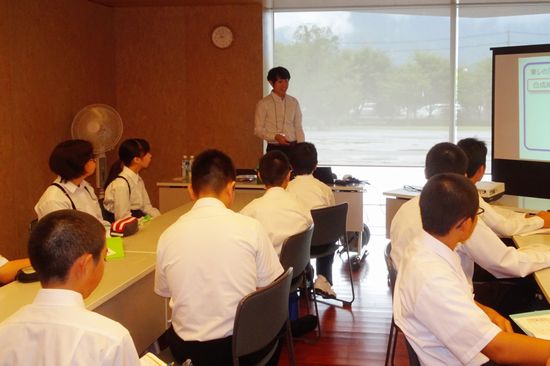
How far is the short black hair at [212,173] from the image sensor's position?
95.0 inches

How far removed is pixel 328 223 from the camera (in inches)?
151

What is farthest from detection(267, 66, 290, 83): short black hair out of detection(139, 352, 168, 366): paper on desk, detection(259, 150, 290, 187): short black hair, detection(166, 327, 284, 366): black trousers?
detection(139, 352, 168, 366): paper on desk

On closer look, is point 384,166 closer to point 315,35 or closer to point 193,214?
point 315,35

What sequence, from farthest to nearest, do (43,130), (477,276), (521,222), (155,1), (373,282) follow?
(155,1)
(43,130)
(373,282)
(477,276)
(521,222)

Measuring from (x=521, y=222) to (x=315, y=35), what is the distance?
4.76 metres

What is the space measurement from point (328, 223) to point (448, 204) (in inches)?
76.6

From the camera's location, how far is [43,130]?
19.2 ft

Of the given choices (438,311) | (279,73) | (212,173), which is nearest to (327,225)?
(212,173)

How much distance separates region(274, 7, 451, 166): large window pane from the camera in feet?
23.6

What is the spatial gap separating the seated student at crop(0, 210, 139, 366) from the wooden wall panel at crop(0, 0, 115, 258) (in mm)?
4217

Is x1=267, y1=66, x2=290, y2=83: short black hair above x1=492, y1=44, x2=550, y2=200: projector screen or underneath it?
above

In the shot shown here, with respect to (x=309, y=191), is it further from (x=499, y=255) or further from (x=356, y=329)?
(x=499, y=255)

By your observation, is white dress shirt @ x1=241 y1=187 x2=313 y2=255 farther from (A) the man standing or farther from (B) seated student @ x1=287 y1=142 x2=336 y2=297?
(A) the man standing

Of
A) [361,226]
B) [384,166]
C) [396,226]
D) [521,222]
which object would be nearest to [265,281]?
[396,226]
